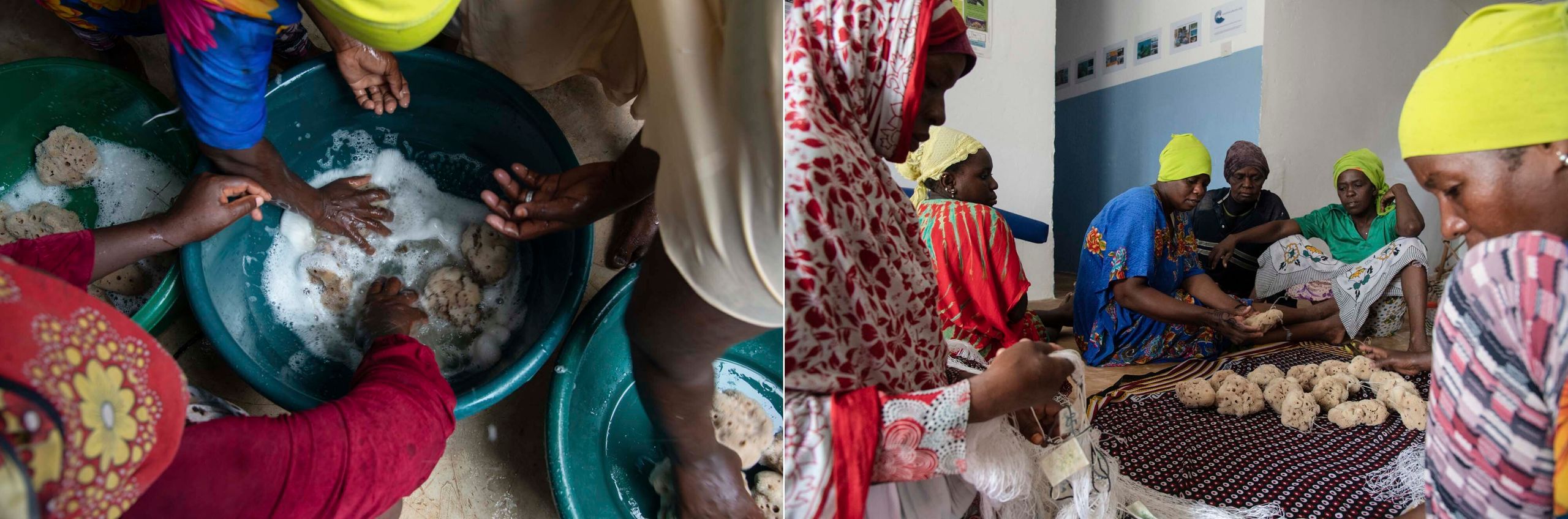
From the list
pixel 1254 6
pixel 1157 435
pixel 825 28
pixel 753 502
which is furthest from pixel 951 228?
pixel 1254 6

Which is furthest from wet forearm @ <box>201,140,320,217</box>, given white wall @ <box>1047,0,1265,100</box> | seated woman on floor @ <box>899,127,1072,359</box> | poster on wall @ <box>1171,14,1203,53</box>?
poster on wall @ <box>1171,14,1203,53</box>

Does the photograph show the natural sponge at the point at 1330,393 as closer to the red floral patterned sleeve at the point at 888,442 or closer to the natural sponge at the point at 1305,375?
the natural sponge at the point at 1305,375

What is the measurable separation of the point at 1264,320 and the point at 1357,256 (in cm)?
54

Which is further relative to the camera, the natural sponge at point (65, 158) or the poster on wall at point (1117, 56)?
the poster on wall at point (1117, 56)

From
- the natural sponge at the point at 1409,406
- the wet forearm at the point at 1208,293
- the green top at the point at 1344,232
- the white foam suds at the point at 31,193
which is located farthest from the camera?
the green top at the point at 1344,232

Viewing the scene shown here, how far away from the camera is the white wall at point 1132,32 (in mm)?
2020

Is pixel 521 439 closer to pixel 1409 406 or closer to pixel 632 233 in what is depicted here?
pixel 632 233

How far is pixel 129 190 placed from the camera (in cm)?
29

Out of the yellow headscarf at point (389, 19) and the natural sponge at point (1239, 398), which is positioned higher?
the yellow headscarf at point (389, 19)

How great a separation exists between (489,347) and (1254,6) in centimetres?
212

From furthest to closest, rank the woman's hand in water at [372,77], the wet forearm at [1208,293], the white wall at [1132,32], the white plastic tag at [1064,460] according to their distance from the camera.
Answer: the white wall at [1132,32] < the wet forearm at [1208,293] < the white plastic tag at [1064,460] < the woman's hand in water at [372,77]

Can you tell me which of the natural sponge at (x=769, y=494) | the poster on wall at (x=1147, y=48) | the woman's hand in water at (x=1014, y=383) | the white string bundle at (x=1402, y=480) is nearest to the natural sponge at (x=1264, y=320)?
the white string bundle at (x=1402, y=480)

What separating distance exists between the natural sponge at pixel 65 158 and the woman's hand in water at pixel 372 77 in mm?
103

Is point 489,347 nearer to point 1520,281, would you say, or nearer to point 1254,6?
point 1520,281
